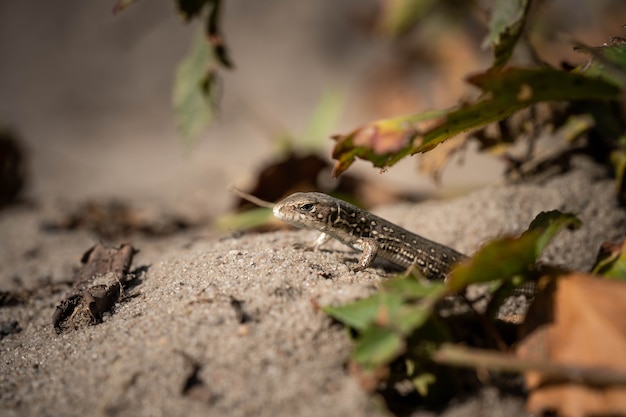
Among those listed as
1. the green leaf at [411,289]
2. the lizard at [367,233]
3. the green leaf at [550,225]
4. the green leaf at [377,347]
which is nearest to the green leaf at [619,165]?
the lizard at [367,233]

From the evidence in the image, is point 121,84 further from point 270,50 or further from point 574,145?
point 574,145

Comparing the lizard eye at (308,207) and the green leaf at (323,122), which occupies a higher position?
the green leaf at (323,122)

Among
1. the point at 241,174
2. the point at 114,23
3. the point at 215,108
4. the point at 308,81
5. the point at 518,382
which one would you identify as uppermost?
the point at 114,23

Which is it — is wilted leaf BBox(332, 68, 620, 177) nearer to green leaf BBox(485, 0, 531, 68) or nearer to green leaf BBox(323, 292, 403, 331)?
green leaf BBox(323, 292, 403, 331)

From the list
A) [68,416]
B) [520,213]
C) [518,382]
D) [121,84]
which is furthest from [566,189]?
[121,84]

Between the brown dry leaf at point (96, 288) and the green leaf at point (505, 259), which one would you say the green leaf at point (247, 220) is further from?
the green leaf at point (505, 259)

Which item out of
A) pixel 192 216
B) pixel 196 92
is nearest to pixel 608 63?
pixel 196 92
